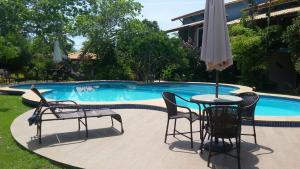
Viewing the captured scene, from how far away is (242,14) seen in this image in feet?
65.1

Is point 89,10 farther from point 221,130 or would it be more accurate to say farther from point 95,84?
point 221,130

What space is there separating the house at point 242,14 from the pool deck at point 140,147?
11512 millimetres

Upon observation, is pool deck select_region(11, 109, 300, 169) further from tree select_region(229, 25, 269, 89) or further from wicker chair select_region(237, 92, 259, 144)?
tree select_region(229, 25, 269, 89)

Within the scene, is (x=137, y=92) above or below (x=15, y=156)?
above

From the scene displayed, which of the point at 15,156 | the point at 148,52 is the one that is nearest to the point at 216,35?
the point at 15,156

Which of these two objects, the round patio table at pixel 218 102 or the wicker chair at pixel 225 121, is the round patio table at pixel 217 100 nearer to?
the round patio table at pixel 218 102

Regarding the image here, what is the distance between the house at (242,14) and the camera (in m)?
17.8

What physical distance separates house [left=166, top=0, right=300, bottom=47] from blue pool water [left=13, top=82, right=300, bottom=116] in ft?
15.3

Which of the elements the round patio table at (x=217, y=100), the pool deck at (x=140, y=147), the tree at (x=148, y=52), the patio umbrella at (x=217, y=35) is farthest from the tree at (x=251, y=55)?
the round patio table at (x=217, y=100)

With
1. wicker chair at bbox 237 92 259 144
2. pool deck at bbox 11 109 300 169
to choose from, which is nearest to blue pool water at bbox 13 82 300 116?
pool deck at bbox 11 109 300 169

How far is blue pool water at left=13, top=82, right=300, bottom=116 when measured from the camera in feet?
40.2

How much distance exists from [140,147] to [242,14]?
16068mm

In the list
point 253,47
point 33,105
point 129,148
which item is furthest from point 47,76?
point 129,148

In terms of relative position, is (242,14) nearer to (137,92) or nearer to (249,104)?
(137,92)
